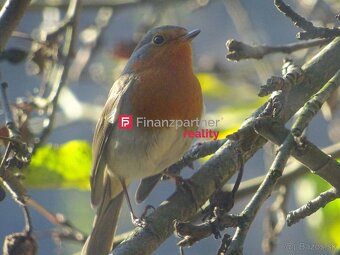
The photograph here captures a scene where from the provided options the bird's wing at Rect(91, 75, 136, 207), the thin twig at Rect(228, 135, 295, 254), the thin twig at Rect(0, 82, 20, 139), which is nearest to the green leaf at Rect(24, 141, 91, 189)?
the bird's wing at Rect(91, 75, 136, 207)

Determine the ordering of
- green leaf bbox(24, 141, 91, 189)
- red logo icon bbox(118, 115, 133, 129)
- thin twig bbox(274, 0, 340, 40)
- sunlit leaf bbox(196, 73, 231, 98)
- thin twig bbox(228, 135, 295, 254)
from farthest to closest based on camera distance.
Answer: sunlit leaf bbox(196, 73, 231, 98) → green leaf bbox(24, 141, 91, 189) → red logo icon bbox(118, 115, 133, 129) → thin twig bbox(274, 0, 340, 40) → thin twig bbox(228, 135, 295, 254)

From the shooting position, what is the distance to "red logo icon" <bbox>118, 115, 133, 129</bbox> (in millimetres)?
4332

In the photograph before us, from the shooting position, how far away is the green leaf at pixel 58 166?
4477 millimetres

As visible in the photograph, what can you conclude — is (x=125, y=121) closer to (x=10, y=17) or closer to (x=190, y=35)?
(x=190, y=35)

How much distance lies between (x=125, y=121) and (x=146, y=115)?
0.23m

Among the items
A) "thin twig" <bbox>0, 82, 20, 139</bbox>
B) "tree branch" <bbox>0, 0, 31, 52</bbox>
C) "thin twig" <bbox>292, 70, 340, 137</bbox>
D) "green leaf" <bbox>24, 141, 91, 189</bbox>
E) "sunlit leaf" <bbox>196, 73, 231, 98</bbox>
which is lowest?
"green leaf" <bbox>24, 141, 91, 189</bbox>

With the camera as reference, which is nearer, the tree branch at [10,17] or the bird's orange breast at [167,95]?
the tree branch at [10,17]

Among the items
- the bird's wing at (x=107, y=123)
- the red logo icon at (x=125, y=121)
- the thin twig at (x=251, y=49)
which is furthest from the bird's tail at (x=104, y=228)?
the thin twig at (x=251, y=49)

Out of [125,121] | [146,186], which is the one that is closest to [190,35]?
[125,121]

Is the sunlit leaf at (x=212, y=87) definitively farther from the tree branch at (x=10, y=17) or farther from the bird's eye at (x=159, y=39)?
the tree branch at (x=10, y=17)

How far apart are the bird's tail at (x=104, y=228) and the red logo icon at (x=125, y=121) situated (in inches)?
24.3

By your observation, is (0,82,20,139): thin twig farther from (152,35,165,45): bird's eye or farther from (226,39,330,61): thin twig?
(152,35,165,45): bird's eye

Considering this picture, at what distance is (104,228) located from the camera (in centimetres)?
476

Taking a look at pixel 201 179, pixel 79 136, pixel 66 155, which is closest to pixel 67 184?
pixel 66 155
